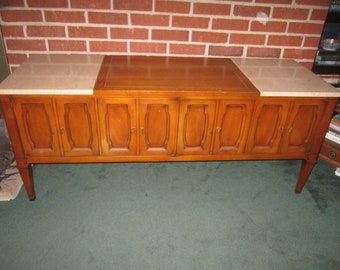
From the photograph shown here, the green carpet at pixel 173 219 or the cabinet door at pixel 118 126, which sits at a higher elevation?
the cabinet door at pixel 118 126

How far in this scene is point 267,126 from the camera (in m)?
1.72

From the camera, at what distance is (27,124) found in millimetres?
1582

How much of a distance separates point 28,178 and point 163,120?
893mm

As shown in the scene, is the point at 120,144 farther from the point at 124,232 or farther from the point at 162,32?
the point at 162,32

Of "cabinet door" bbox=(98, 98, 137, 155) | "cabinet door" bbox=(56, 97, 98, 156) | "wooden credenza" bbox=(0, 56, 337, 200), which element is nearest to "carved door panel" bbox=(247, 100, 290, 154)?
"wooden credenza" bbox=(0, 56, 337, 200)

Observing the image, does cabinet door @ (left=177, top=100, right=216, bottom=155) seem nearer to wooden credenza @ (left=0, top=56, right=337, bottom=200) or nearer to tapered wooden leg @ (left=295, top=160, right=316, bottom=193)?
wooden credenza @ (left=0, top=56, right=337, bottom=200)

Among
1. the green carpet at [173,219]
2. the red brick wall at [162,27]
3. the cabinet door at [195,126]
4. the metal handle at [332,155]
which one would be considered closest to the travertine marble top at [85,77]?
the red brick wall at [162,27]

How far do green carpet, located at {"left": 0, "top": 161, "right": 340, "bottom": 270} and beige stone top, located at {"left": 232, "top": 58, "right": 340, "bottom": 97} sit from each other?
0.76 metres

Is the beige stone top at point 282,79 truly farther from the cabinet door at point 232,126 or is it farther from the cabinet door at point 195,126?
the cabinet door at point 195,126

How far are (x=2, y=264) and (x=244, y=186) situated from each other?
1516 mm

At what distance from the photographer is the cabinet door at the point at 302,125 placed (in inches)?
65.6

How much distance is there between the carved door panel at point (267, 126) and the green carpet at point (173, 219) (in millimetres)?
406

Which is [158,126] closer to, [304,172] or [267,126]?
[267,126]

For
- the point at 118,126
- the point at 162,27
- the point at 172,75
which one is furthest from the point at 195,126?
the point at 162,27
